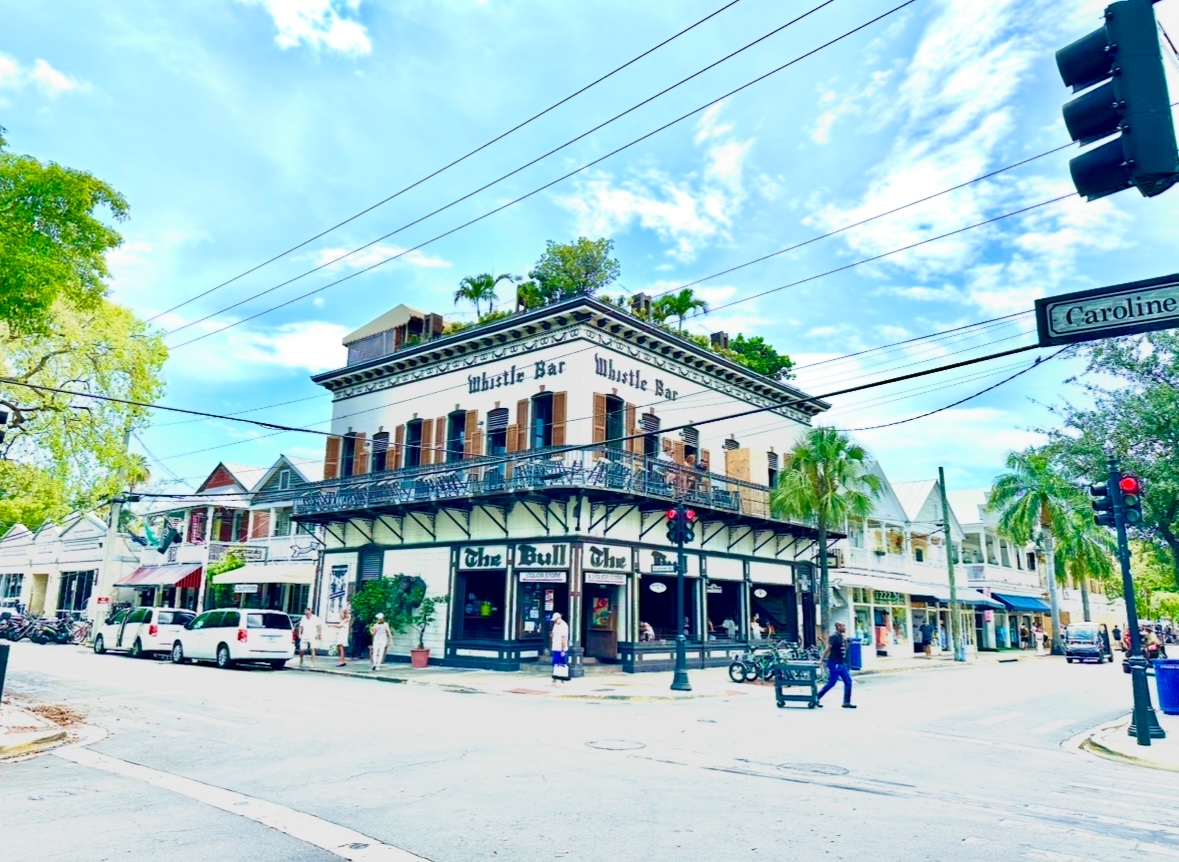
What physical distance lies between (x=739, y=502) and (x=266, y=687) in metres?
16.6

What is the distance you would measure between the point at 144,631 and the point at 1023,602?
1793 inches

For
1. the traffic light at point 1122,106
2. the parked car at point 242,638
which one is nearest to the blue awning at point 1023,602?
the parked car at point 242,638

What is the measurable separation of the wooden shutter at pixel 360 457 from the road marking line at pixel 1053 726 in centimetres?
2289

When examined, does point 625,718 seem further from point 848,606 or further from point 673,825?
point 848,606

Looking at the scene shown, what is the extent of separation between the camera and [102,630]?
3064 cm

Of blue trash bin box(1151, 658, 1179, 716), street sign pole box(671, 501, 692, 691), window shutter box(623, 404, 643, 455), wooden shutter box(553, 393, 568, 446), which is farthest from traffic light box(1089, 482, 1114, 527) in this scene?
wooden shutter box(553, 393, 568, 446)

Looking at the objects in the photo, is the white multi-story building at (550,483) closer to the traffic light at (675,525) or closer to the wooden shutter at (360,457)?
the wooden shutter at (360,457)

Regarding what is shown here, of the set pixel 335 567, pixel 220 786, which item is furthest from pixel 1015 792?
pixel 335 567

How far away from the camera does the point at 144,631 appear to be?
28.0 m

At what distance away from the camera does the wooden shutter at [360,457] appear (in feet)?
102

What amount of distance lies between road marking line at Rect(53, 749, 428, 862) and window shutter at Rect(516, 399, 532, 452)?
1701cm

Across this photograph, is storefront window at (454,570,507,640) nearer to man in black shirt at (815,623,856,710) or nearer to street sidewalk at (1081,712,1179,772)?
man in black shirt at (815,623,856,710)

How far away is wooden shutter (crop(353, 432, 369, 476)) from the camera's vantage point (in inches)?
1222

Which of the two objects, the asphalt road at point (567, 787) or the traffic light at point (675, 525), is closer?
the asphalt road at point (567, 787)
